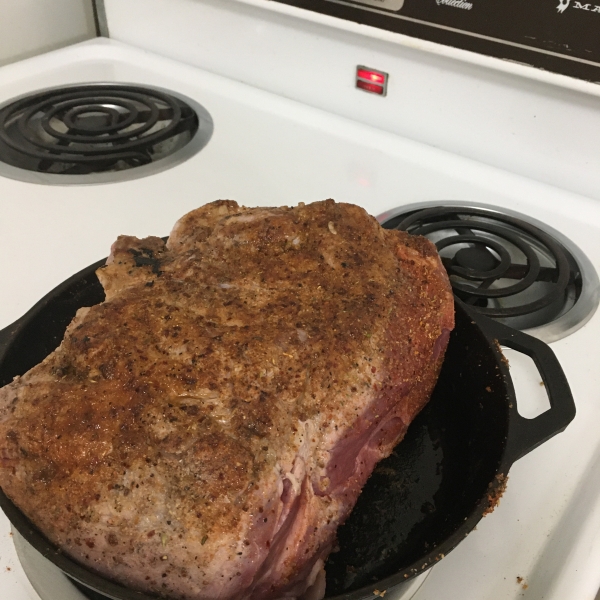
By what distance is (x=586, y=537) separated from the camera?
0.62m

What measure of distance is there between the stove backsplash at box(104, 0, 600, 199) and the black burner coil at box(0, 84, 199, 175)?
0.69 ft

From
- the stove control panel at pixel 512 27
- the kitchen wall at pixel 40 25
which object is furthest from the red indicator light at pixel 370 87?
the kitchen wall at pixel 40 25

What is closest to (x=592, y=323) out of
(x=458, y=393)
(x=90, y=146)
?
(x=458, y=393)

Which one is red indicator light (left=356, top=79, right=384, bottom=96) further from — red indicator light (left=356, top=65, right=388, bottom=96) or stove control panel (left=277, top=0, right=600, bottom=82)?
stove control panel (left=277, top=0, right=600, bottom=82)

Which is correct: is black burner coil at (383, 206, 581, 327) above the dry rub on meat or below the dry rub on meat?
below

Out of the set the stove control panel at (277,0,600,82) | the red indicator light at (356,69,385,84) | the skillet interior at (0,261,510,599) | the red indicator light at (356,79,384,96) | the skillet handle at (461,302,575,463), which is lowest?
the skillet interior at (0,261,510,599)

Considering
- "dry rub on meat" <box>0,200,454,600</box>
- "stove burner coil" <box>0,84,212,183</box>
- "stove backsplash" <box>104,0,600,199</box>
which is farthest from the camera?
"stove burner coil" <box>0,84,212,183</box>

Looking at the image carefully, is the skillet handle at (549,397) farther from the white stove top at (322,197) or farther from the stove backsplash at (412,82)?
the stove backsplash at (412,82)

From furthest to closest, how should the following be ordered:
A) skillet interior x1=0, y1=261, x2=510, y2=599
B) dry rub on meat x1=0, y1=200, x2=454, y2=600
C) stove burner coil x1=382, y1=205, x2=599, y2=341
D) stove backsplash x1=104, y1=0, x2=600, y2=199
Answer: stove backsplash x1=104, y1=0, x2=600, y2=199
stove burner coil x1=382, y1=205, x2=599, y2=341
skillet interior x1=0, y1=261, x2=510, y2=599
dry rub on meat x1=0, y1=200, x2=454, y2=600

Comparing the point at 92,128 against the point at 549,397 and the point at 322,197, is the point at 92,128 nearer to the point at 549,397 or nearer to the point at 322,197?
the point at 322,197

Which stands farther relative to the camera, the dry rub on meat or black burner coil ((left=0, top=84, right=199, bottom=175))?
black burner coil ((left=0, top=84, right=199, bottom=175))

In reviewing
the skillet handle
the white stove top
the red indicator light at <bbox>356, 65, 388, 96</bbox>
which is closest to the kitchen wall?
the white stove top

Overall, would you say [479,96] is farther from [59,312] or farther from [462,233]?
[59,312]

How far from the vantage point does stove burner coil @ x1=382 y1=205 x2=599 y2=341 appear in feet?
2.94
